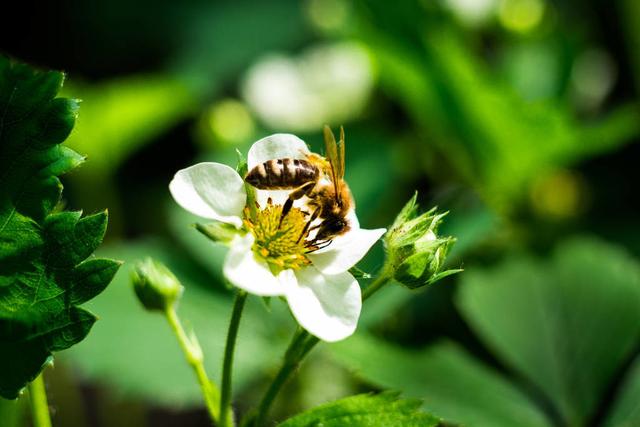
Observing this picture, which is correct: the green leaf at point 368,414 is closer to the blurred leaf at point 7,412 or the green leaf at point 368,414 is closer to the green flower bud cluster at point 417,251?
the green flower bud cluster at point 417,251

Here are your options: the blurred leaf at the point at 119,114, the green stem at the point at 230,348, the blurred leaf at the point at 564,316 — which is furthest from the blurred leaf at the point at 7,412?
the blurred leaf at the point at 119,114

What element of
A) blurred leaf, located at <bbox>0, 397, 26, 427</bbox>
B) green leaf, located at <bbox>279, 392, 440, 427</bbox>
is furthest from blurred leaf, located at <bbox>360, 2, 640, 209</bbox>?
blurred leaf, located at <bbox>0, 397, 26, 427</bbox>

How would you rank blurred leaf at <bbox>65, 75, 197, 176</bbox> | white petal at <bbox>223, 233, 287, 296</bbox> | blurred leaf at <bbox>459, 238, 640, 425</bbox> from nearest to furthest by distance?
white petal at <bbox>223, 233, 287, 296</bbox> < blurred leaf at <bbox>459, 238, 640, 425</bbox> < blurred leaf at <bbox>65, 75, 197, 176</bbox>

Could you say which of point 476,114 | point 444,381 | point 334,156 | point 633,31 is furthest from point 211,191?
point 633,31

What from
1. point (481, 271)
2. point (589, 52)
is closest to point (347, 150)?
point (481, 271)

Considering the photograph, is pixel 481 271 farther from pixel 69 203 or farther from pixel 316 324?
pixel 69 203

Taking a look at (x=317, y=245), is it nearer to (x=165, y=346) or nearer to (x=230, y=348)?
(x=230, y=348)

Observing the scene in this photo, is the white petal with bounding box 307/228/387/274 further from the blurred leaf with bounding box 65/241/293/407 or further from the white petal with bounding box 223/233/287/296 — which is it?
the blurred leaf with bounding box 65/241/293/407
